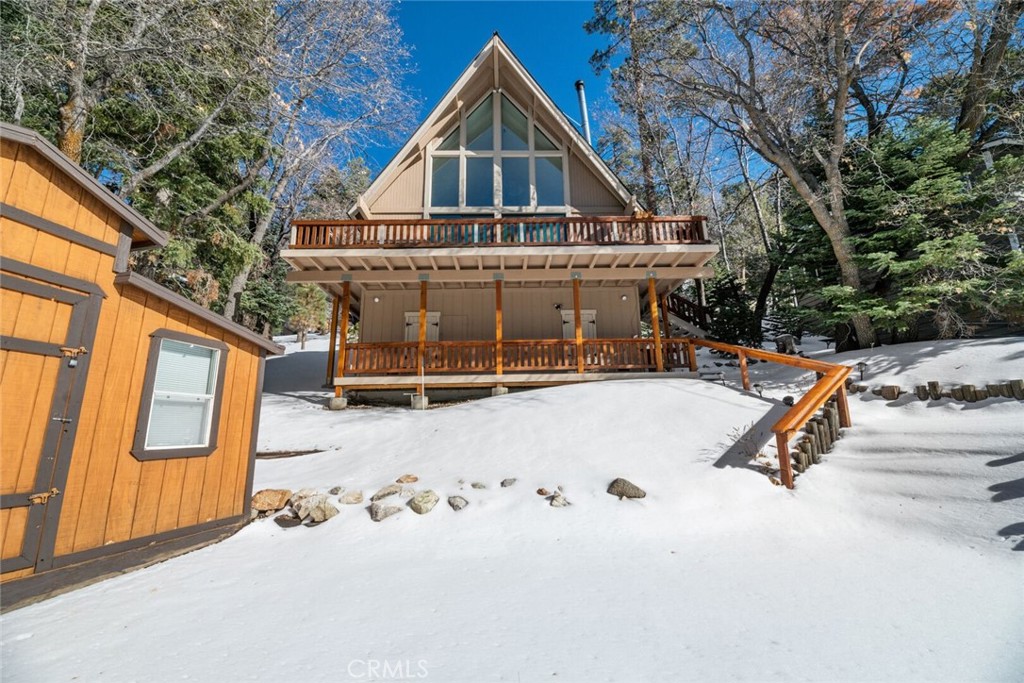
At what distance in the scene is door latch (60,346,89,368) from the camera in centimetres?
332

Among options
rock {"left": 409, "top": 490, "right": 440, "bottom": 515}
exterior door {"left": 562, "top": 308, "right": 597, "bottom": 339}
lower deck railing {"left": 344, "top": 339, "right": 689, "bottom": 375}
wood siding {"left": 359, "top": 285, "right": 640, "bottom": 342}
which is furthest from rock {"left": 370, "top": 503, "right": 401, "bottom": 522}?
exterior door {"left": 562, "top": 308, "right": 597, "bottom": 339}

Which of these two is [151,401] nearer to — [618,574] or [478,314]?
[618,574]

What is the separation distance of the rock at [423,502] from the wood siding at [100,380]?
217 cm

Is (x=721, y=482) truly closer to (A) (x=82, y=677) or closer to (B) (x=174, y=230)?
(A) (x=82, y=677)

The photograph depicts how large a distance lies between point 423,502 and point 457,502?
424mm

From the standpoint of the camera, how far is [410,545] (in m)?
4.28

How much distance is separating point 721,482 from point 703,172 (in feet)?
74.3

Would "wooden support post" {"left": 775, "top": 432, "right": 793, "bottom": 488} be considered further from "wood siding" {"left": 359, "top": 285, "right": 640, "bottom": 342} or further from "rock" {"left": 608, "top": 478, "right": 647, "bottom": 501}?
"wood siding" {"left": 359, "top": 285, "right": 640, "bottom": 342}

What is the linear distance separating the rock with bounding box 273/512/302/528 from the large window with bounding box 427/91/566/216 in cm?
1082

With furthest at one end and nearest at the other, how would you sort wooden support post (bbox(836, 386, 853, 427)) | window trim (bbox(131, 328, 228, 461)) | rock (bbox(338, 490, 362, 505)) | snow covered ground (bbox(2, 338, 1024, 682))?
wooden support post (bbox(836, 386, 853, 427)) < rock (bbox(338, 490, 362, 505)) < window trim (bbox(131, 328, 228, 461)) < snow covered ground (bbox(2, 338, 1024, 682))

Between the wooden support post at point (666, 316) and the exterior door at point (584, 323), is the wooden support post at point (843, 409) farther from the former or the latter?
the exterior door at point (584, 323)

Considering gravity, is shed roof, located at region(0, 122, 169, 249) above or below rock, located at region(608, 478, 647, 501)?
above

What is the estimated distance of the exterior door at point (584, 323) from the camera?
13.7 metres

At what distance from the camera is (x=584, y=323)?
45.3 feet
